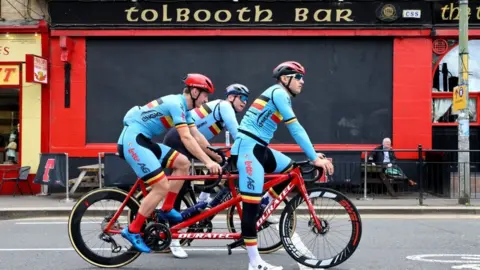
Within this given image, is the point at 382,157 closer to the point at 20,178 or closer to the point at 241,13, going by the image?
the point at 241,13

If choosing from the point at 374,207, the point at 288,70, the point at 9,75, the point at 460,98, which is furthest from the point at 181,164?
the point at 9,75

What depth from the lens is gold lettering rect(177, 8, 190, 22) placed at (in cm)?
1477

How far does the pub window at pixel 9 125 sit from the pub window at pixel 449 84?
1196 cm

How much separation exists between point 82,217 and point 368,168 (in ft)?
27.7

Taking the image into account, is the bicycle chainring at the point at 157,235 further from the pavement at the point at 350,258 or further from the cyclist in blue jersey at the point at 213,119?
the cyclist in blue jersey at the point at 213,119

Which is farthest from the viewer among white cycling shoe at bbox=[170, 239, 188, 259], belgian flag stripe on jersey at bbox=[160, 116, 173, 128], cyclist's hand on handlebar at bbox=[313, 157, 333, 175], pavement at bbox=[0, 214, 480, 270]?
white cycling shoe at bbox=[170, 239, 188, 259]

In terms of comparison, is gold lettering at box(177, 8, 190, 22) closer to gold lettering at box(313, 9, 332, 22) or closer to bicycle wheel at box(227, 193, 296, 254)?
gold lettering at box(313, 9, 332, 22)

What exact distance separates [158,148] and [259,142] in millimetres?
1125

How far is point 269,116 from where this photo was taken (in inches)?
208

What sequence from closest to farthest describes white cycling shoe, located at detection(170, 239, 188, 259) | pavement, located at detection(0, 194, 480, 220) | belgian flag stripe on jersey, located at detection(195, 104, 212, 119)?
white cycling shoe, located at detection(170, 239, 188, 259), belgian flag stripe on jersey, located at detection(195, 104, 212, 119), pavement, located at detection(0, 194, 480, 220)

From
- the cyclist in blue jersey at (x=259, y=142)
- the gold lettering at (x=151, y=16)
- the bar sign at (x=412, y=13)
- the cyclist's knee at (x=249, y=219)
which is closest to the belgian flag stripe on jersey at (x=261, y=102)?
the cyclist in blue jersey at (x=259, y=142)

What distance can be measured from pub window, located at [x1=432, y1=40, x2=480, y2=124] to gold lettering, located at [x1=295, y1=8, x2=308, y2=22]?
4.05m

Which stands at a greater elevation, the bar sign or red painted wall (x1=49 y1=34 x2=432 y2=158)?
the bar sign

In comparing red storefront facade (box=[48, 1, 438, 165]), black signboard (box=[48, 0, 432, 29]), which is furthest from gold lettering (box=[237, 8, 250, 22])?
red storefront facade (box=[48, 1, 438, 165])
